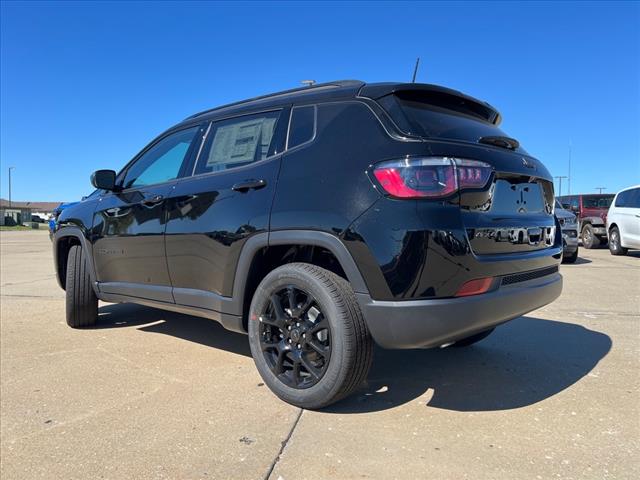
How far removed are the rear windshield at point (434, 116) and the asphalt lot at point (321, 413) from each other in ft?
5.16

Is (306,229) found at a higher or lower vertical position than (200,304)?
higher

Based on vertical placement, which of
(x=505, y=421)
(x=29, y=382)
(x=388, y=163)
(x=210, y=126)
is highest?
(x=210, y=126)

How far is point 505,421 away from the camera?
263 cm

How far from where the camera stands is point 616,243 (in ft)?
40.4

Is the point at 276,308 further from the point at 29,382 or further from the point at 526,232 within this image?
the point at 29,382

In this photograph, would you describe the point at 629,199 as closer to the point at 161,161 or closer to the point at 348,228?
the point at 161,161

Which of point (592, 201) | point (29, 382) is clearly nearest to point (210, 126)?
point (29, 382)

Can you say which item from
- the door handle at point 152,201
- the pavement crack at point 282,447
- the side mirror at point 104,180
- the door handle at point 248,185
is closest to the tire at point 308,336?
the pavement crack at point 282,447

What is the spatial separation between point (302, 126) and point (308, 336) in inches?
50.5

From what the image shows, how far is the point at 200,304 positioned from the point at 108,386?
82cm

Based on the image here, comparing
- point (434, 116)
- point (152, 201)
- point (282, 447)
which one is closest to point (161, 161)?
point (152, 201)

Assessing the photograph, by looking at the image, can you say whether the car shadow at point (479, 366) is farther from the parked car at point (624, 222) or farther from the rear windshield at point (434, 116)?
the parked car at point (624, 222)

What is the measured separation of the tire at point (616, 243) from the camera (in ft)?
40.1

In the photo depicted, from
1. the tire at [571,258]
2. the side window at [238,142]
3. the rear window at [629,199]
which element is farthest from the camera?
the rear window at [629,199]
